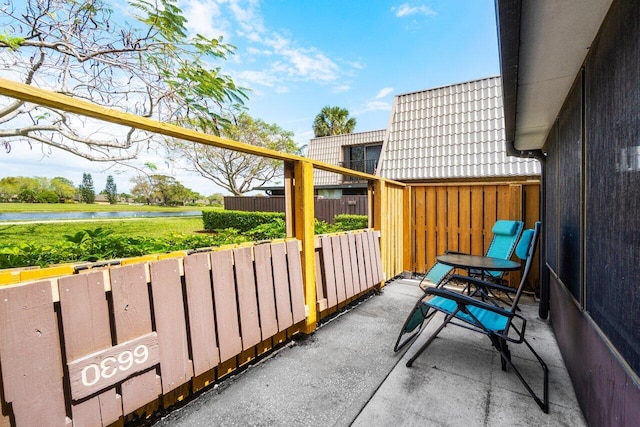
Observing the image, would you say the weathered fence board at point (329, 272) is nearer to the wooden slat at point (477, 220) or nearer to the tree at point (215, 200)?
the wooden slat at point (477, 220)

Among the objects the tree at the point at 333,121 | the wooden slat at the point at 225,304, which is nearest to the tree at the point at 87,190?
the wooden slat at the point at 225,304

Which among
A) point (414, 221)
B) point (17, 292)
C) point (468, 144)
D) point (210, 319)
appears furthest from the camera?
point (468, 144)

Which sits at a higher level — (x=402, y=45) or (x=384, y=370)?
(x=402, y=45)

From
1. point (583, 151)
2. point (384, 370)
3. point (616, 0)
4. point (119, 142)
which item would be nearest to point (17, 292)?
point (384, 370)

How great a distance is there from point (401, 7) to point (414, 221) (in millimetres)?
5720

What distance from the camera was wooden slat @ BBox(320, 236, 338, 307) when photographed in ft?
10.2

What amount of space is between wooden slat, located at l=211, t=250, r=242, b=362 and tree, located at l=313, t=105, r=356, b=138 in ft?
81.8

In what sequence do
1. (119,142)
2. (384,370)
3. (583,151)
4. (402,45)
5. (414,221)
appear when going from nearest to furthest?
(583,151) → (384,370) → (119,142) → (414,221) → (402,45)

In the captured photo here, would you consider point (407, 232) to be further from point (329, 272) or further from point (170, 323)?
point (170, 323)

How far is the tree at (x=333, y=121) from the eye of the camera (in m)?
25.7

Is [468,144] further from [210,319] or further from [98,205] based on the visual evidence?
[98,205]

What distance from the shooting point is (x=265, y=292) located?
7.63ft

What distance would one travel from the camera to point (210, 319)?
1885 millimetres

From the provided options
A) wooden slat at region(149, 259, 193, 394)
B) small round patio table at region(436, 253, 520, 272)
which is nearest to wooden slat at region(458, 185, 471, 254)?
small round patio table at region(436, 253, 520, 272)
